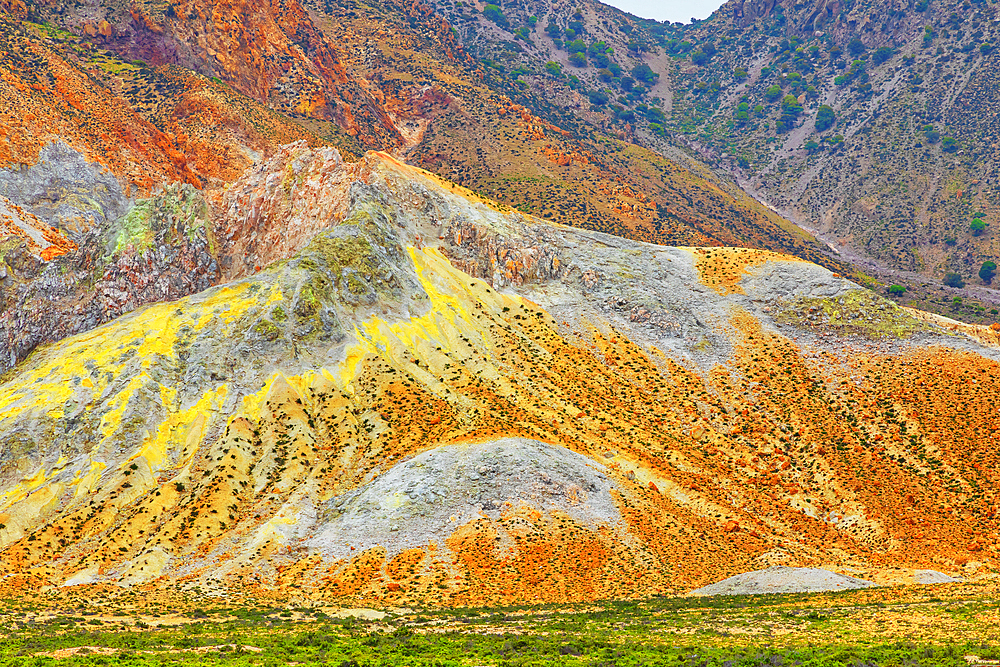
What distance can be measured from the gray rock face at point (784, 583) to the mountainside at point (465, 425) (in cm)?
152

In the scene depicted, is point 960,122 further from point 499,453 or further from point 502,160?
point 499,453

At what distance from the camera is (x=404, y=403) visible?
55.0 m

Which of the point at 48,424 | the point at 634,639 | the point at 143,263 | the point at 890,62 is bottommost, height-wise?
the point at 48,424

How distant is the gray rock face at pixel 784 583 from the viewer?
41.9m

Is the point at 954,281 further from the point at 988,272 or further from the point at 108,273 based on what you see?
the point at 108,273

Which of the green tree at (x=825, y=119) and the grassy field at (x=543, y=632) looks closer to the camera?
the grassy field at (x=543, y=632)

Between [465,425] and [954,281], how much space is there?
408ft

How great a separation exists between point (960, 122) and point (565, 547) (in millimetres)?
168429

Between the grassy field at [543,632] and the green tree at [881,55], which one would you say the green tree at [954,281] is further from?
the grassy field at [543,632]

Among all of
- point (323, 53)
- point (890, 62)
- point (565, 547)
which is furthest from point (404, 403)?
point (890, 62)

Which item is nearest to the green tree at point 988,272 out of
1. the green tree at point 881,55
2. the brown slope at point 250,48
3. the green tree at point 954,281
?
the green tree at point 954,281

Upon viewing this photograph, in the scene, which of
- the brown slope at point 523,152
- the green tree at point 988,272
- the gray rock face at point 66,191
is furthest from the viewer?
the green tree at point 988,272

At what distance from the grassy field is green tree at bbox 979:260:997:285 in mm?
120113

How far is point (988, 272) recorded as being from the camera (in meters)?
140
